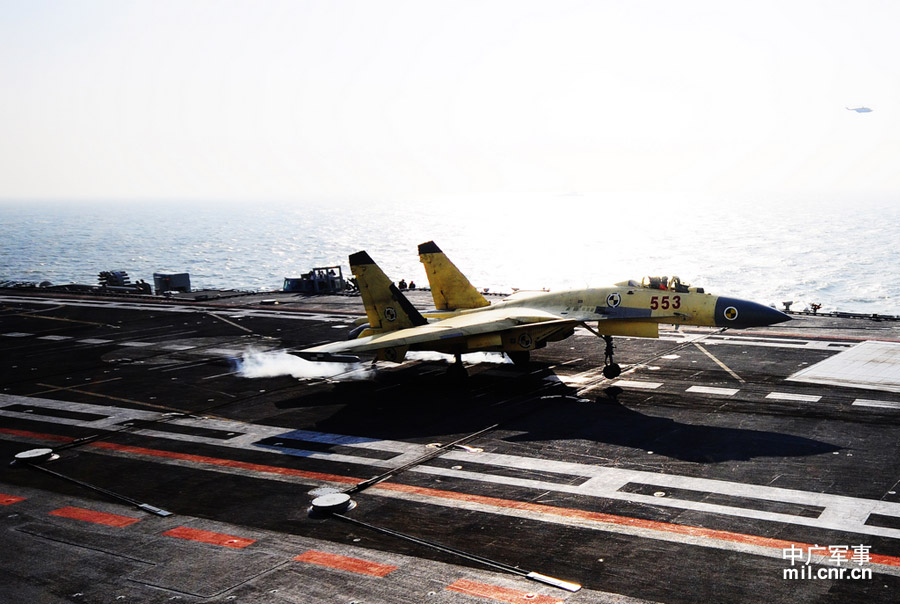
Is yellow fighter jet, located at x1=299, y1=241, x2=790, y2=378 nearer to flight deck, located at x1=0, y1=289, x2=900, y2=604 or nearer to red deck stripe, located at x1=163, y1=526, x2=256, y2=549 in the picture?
flight deck, located at x1=0, y1=289, x2=900, y2=604

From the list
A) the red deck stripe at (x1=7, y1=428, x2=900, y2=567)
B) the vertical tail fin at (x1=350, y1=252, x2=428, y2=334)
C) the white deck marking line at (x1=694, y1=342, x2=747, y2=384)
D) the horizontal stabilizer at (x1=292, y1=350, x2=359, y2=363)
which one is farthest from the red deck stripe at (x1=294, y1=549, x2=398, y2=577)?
the white deck marking line at (x1=694, y1=342, x2=747, y2=384)

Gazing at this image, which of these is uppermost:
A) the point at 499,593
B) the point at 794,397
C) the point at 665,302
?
the point at 665,302

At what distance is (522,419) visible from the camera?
28234mm

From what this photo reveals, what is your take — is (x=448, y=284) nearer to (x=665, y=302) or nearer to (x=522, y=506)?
(x=665, y=302)

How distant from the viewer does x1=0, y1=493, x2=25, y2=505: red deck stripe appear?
21375mm

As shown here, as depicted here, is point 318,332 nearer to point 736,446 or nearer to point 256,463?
point 256,463

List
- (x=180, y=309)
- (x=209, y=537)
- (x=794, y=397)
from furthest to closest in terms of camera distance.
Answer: (x=180, y=309) < (x=794, y=397) < (x=209, y=537)

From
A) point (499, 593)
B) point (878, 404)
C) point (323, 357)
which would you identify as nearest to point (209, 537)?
point (499, 593)

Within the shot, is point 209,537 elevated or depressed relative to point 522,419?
depressed

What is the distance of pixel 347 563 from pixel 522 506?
5196mm

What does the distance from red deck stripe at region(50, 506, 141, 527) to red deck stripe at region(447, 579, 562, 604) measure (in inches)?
374

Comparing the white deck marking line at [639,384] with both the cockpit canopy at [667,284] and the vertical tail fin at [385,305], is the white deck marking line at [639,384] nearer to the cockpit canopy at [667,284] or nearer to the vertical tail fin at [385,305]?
the cockpit canopy at [667,284]

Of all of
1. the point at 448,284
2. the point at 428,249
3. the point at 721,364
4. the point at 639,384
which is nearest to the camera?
the point at 639,384

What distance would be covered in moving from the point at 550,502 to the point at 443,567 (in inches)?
180
